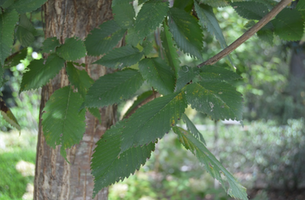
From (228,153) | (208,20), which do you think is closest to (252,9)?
(208,20)

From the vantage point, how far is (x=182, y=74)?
1.24 feet

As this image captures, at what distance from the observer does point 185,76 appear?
1.22 feet

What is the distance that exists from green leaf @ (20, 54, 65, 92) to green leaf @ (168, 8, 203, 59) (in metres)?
0.20

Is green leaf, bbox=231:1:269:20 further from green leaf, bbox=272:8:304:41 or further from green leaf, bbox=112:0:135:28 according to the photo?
green leaf, bbox=112:0:135:28

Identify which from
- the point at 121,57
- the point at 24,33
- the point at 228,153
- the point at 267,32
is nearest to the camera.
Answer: the point at 121,57

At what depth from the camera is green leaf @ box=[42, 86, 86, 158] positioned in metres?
0.46

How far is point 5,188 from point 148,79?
2.27 metres

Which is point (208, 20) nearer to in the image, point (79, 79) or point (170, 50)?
point (170, 50)

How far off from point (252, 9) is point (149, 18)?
207 mm

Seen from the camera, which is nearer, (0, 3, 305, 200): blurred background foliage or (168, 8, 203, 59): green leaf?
(168, 8, 203, 59): green leaf

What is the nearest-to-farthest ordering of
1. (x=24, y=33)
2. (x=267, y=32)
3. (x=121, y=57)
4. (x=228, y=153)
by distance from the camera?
(x=121, y=57)
(x=267, y=32)
(x=24, y=33)
(x=228, y=153)

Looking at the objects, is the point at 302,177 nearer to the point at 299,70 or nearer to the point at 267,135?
the point at 267,135

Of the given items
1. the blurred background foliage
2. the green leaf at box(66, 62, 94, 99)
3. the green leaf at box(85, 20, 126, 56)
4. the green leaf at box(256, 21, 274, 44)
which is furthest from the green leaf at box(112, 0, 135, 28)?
the blurred background foliage

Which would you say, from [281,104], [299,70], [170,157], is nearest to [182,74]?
[170,157]
